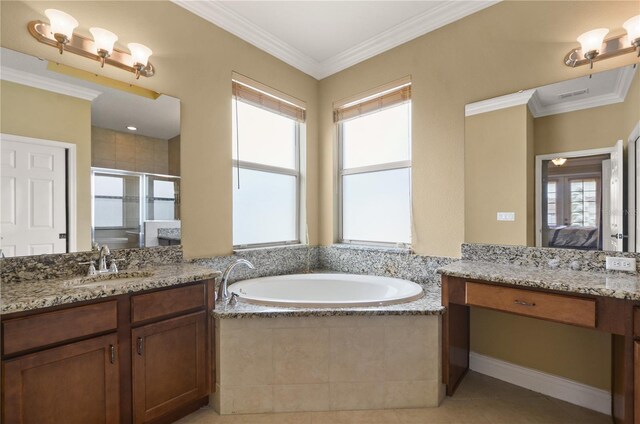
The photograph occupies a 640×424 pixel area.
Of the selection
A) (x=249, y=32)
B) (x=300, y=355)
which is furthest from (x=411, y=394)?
(x=249, y=32)

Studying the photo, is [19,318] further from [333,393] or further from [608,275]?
[608,275]

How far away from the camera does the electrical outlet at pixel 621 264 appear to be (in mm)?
1709

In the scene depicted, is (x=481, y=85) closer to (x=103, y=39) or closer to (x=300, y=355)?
(x=300, y=355)

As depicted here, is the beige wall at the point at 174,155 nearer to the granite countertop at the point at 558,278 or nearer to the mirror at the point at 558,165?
the granite countertop at the point at 558,278

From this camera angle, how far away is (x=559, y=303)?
1539 millimetres

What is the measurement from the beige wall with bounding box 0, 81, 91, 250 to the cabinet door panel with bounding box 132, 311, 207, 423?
0.68 metres

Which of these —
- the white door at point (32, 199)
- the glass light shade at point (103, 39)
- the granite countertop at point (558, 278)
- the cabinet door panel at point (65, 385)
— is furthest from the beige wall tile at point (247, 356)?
the glass light shade at point (103, 39)

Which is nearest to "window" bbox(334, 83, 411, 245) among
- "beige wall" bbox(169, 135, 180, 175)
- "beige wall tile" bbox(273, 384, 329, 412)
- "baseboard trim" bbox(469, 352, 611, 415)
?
"baseboard trim" bbox(469, 352, 611, 415)

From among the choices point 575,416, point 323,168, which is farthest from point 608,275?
point 323,168

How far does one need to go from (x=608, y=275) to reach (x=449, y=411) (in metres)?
1.20

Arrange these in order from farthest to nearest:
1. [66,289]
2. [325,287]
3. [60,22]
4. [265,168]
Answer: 1. [265,168]
2. [325,287]
3. [60,22]
4. [66,289]

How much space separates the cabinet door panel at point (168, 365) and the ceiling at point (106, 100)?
126 centimetres

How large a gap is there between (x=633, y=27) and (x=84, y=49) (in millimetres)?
3104

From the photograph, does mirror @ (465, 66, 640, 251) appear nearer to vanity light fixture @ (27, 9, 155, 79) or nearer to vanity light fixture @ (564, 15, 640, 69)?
vanity light fixture @ (564, 15, 640, 69)
